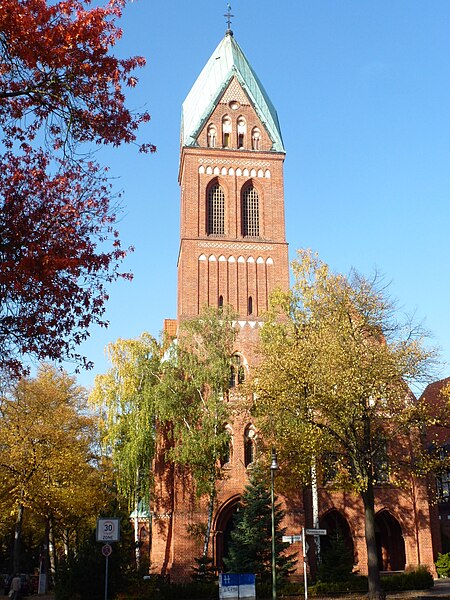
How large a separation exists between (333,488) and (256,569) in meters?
4.45

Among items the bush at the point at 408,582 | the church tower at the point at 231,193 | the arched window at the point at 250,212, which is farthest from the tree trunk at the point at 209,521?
the arched window at the point at 250,212

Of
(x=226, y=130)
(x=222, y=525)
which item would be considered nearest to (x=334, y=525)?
(x=222, y=525)

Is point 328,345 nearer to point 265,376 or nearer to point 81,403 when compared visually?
point 265,376

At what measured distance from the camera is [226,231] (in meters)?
37.8

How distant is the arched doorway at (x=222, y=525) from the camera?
105ft

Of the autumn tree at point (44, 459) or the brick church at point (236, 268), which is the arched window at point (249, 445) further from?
the autumn tree at point (44, 459)

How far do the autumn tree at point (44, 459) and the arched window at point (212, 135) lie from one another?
16.3 m

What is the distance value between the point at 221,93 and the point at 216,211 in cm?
755

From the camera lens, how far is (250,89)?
40812mm

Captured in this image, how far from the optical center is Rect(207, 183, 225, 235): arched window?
3784 centimetres

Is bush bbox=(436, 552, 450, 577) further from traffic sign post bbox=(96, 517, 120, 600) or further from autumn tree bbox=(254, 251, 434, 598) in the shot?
traffic sign post bbox=(96, 517, 120, 600)

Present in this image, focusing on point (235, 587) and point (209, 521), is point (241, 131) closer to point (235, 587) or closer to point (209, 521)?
point (209, 521)

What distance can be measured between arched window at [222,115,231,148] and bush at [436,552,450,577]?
24989 mm

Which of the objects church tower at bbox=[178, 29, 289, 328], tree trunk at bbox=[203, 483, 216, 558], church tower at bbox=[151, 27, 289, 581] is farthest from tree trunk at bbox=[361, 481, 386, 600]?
church tower at bbox=[178, 29, 289, 328]
